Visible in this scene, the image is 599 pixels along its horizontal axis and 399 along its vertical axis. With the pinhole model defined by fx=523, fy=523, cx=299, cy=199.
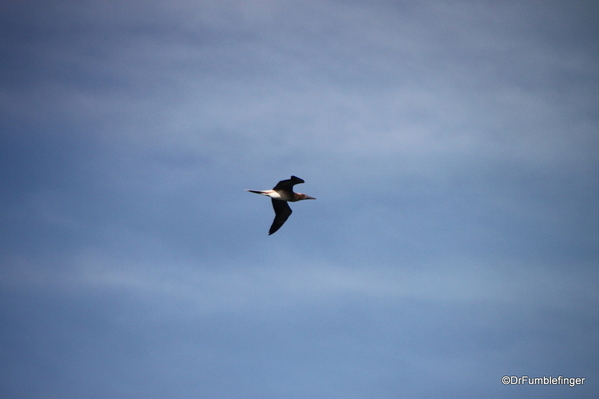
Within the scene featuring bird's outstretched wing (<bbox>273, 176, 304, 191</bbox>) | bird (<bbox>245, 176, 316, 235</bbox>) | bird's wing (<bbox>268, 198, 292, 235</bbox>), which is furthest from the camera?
bird's wing (<bbox>268, 198, 292, 235</bbox>)

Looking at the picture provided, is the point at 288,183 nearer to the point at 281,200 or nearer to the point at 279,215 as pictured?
the point at 281,200

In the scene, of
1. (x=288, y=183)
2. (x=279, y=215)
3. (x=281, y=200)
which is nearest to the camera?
(x=288, y=183)

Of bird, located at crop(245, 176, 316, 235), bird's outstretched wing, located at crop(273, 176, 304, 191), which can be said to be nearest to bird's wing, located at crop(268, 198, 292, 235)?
bird, located at crop(245, 176, 316, 235)

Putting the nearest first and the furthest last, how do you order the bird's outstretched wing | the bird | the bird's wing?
the bird's outstretched wing, the bird, the bird's wing

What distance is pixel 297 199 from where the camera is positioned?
110 ft

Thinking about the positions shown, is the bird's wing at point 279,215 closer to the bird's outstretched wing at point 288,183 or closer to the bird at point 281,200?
the bird at point 281,200

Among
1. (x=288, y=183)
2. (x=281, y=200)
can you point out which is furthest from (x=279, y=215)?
(x=288, y=183)

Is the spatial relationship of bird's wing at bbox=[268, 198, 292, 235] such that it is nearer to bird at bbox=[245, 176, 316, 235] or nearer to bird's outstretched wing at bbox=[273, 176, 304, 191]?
bird at bbox=[245, 176, 316, 235]

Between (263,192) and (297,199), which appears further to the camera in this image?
(297,199)

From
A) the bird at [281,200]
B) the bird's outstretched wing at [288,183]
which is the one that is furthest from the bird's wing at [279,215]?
the bird's outstretched wing at [288,183]

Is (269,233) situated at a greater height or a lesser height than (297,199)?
lesser

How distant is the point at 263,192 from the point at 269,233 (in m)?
3.31

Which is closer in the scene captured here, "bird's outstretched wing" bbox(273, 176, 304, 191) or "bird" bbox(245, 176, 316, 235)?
"bird's outstretched wing" bbox(273, 176, 304, 191)

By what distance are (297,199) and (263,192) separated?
3.14 m
